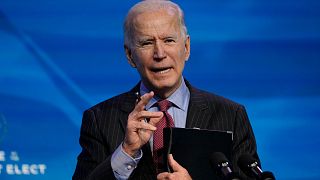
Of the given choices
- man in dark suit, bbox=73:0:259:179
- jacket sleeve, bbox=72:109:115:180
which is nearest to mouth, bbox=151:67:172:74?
man in dark suit, bbox=73:0:259:179

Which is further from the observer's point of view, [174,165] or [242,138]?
[242,138]

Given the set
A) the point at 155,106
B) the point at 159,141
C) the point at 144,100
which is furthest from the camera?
the point at 155,106

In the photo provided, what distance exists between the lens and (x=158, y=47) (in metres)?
2.16

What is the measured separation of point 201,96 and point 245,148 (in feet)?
0.85

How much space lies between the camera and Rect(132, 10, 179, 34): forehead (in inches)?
85.5

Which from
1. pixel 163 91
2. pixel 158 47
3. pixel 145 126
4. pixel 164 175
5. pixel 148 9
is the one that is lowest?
pixel 164 175

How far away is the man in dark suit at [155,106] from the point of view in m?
→ 2.17

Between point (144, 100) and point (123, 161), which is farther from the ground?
point (144, 100)

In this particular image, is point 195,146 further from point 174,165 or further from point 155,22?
point 155,22

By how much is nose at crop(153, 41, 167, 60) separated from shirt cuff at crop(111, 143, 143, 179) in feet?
1.12

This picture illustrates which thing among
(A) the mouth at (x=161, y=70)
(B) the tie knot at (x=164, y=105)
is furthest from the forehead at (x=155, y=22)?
(B) the tie knot at (x=164, y=105)

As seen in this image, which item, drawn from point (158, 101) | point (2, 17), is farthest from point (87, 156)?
point (2, 17)

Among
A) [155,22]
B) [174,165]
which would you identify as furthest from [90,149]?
[155,22]

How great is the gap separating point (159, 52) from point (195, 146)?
0.37 metres
